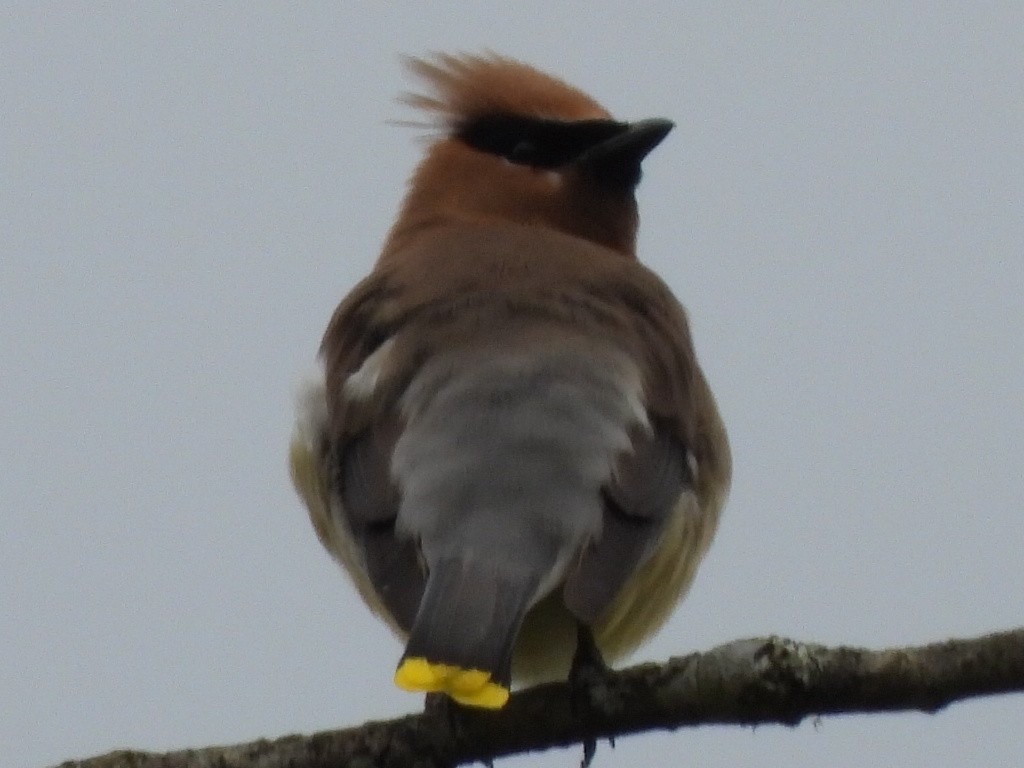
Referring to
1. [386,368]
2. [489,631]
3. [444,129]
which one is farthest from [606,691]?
[444,129]

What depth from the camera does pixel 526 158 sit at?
6.85 metres

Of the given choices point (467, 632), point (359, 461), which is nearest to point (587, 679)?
point (467, 632)

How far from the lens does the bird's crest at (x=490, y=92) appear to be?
6.84m

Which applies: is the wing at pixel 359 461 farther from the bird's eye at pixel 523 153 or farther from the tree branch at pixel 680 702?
the bird's eye at pixel 523 153

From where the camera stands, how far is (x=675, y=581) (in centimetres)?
529

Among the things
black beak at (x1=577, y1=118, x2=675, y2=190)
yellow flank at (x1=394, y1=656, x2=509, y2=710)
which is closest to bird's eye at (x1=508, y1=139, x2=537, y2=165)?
black beak at (x1=577, y1=118, x2=675, y2=190)

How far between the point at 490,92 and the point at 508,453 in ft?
8.39

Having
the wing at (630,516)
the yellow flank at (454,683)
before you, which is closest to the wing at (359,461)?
the yellow flank at (454,683)

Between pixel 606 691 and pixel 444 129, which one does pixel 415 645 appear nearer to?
pixel 606 691

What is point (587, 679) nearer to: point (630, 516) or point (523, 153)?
point (630, 516)

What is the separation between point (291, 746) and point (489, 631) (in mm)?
463

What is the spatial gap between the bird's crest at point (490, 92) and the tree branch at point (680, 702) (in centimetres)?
293

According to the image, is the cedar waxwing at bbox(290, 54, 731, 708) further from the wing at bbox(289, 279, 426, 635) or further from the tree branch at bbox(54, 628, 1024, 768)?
the tree branch at bbox(54, 628, 1024, 768)

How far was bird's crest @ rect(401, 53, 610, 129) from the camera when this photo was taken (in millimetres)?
6836
